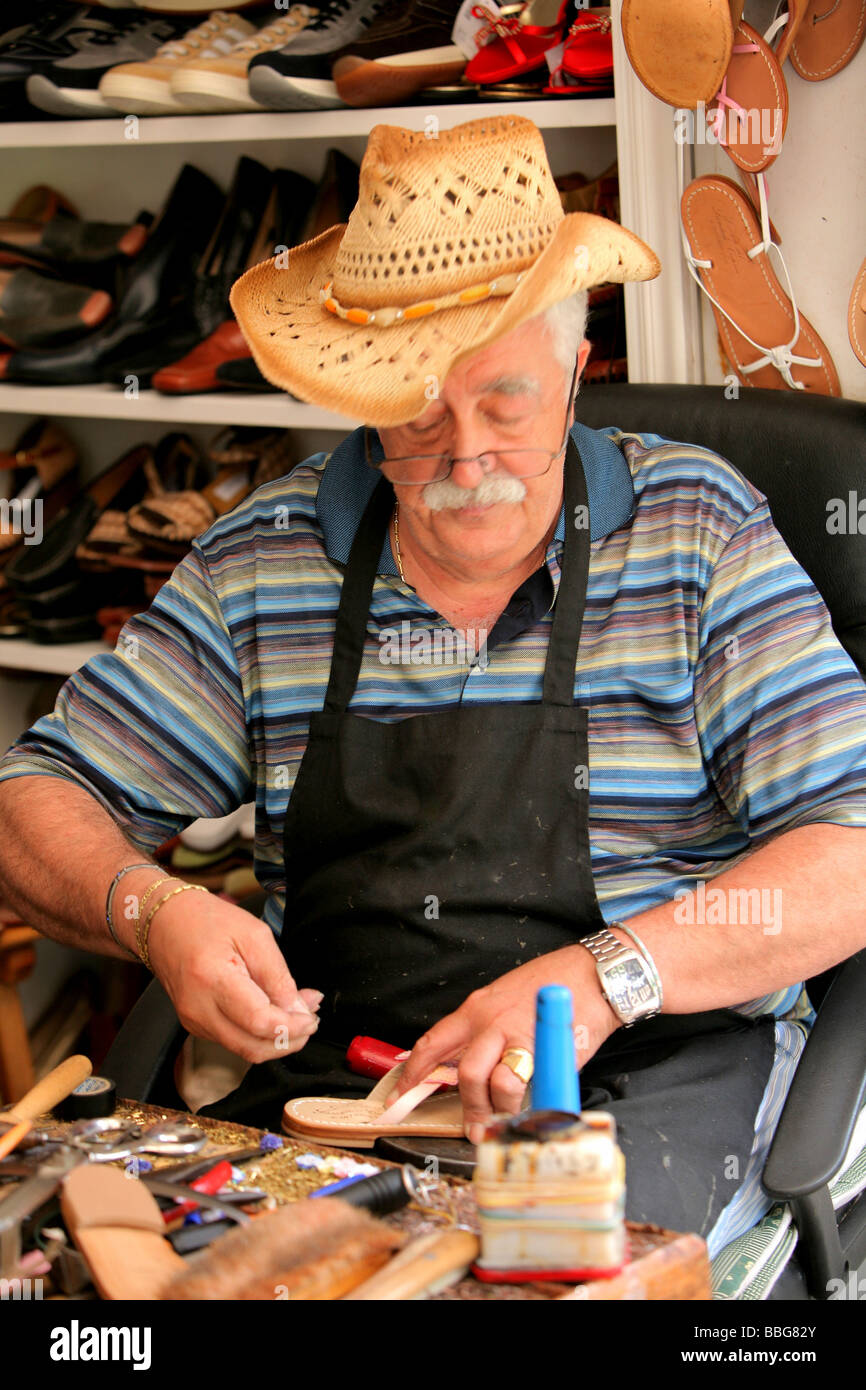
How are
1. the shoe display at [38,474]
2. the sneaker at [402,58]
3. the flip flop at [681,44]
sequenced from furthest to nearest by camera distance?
the shoe display at [38,474] < the sneaker at [402,58] < the flip flop at [681,44]

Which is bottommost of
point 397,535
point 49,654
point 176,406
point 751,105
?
point 49,654

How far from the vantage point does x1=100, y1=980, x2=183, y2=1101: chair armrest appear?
1351 millimetres

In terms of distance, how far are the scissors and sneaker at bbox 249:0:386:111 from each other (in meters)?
1.47

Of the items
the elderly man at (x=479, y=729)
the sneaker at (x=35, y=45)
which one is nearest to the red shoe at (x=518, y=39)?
the elderly man at (x=479, y=729)

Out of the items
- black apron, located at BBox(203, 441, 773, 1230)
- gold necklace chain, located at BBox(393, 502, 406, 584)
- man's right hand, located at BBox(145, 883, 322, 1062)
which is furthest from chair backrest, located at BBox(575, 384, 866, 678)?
man's right hand, located at BBox(145, 883, 322, 1062)

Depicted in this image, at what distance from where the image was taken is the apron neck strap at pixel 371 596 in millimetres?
1360

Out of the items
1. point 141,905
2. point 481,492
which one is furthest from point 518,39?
point 141,905

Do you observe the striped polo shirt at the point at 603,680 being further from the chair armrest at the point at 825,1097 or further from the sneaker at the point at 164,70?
the sneaker at the point at 164,70

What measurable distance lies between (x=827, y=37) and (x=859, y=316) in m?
0.31

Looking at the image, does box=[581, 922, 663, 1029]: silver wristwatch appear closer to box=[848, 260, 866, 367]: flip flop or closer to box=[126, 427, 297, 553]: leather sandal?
box=[848, 260, 866, 367]: flip flop

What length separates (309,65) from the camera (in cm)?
194

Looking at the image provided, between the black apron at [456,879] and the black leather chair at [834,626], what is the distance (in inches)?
4.0

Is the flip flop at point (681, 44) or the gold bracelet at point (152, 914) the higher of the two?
the flip flop at point (681, 44)

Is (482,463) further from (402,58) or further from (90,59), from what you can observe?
(90,59)
